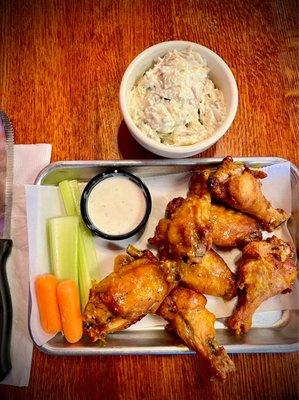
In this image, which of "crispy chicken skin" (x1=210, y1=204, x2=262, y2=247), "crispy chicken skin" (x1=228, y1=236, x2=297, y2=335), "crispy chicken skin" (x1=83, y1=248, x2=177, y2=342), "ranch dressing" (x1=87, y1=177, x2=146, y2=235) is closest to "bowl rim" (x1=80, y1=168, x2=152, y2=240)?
"ranch dressing" (x1=87, y1=177, x2=146, y2=235)

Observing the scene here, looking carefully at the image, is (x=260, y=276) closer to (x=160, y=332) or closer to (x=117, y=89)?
(x=160, y=332)

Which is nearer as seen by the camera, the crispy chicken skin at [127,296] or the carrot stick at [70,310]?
the crispy chicken skin at [127,296]

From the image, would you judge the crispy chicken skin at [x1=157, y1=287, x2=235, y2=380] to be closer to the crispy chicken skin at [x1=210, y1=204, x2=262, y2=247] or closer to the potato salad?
the crispy chicken skin at [x1=210, y1=204, x2=262, y2=247]

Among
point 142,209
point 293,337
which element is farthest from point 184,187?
point 293,337

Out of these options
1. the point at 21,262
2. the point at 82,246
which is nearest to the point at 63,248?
the point at 82,246

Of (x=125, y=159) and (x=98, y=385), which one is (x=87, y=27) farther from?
(x=98, y=385)

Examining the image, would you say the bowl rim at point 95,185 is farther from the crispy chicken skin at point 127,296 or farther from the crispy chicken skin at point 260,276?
the crispy chicken skin at point 260,276

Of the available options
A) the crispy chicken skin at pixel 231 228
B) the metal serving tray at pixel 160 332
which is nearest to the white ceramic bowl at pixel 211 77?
the metal serving tray at pixel 160 332
